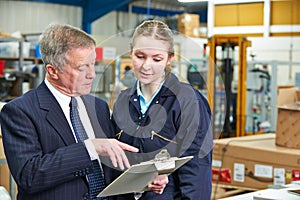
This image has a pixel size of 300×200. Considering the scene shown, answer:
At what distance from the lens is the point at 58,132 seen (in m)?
1.42

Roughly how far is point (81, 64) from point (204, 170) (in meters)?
0.56

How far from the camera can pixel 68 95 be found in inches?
57.8

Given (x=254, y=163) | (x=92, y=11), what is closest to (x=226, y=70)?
(x=254, y=163)

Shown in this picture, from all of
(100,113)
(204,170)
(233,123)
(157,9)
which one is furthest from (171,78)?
(157,9)

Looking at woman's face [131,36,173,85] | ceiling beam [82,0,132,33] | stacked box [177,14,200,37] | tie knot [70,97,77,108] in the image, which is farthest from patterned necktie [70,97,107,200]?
ceiling beam [82,0,132,33]

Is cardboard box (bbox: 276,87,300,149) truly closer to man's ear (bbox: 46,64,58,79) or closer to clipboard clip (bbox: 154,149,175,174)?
clipboard clip (bbox: 154,149,175,174)

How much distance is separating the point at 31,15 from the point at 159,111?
37.8 ft

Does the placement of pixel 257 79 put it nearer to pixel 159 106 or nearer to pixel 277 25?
pixel 277 25

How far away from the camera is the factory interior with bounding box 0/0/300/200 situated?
1.99m

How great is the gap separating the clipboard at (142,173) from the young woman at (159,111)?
37mm

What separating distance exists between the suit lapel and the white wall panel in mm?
10852

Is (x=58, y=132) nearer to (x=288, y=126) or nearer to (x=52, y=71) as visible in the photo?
(x=52, y=71)

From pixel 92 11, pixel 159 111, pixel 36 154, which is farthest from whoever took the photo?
pixel 92 11

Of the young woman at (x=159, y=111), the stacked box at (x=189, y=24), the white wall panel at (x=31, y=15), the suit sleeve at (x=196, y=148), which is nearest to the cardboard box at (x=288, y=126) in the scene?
the suit sleeve at (x=196, y=148)
